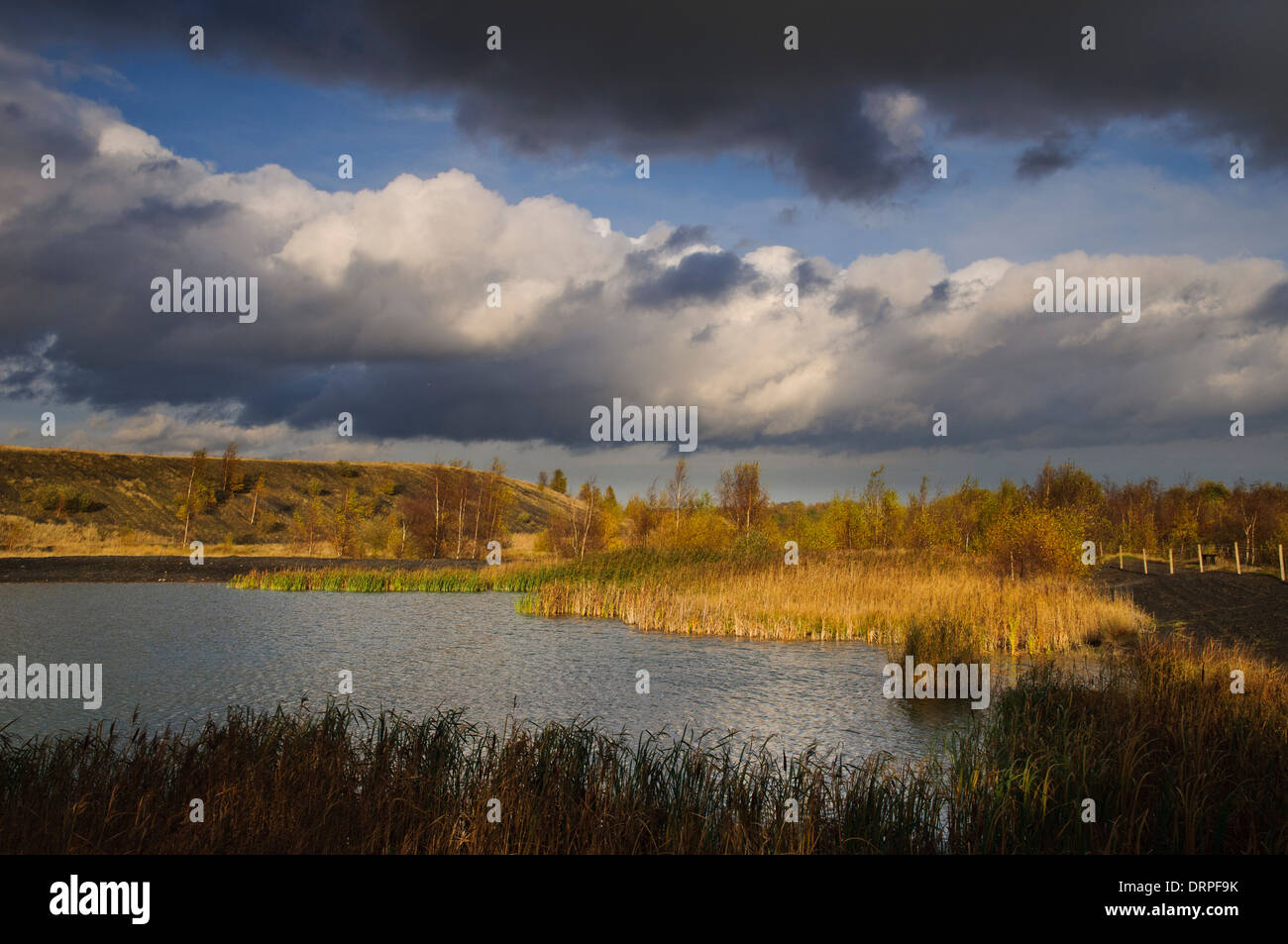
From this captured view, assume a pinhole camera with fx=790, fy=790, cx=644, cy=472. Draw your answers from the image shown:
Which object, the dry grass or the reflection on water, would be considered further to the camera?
the dry grass

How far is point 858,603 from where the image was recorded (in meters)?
23.2

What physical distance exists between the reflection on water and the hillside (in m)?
28.1

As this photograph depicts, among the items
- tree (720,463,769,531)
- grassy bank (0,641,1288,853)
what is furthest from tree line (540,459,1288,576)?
grassy bank (0,641,1288,853)

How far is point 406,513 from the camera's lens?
2255 inches

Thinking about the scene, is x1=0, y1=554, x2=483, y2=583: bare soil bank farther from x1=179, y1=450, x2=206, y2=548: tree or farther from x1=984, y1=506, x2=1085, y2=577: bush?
x1=984, y1=506, x2=1085, y2=577: bush

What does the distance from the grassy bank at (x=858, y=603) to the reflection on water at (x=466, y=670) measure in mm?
1218

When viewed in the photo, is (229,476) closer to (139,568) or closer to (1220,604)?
(139,568)

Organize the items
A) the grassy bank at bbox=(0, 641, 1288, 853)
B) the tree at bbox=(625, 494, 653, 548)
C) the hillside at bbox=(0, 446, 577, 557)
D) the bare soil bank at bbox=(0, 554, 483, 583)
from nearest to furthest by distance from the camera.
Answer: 1. the grassy bank at bbox=(0, 641, 1288, 853)
2. the bare soil bank at bbox=(0, 554, 483, 583)
3. the tree at bbox=(625, 494, 653, 548)
4. the hillside at bbox=(0, 446, 577, 557)

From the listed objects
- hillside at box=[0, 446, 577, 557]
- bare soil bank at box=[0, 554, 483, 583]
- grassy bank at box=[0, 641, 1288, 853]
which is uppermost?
hillside at box=[0, 446, 577, 557]

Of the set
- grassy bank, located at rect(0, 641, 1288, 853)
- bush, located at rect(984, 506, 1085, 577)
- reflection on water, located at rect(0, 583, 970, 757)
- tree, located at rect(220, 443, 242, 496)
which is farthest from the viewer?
tree, located at rect(220, 443, 242, 496)

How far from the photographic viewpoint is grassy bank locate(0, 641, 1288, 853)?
6.16m

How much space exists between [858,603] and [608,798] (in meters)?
17.7

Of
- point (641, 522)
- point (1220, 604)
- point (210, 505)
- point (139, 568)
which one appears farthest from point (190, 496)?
point (1220, 604)

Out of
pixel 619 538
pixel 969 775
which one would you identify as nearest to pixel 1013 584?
pixel 969 775
